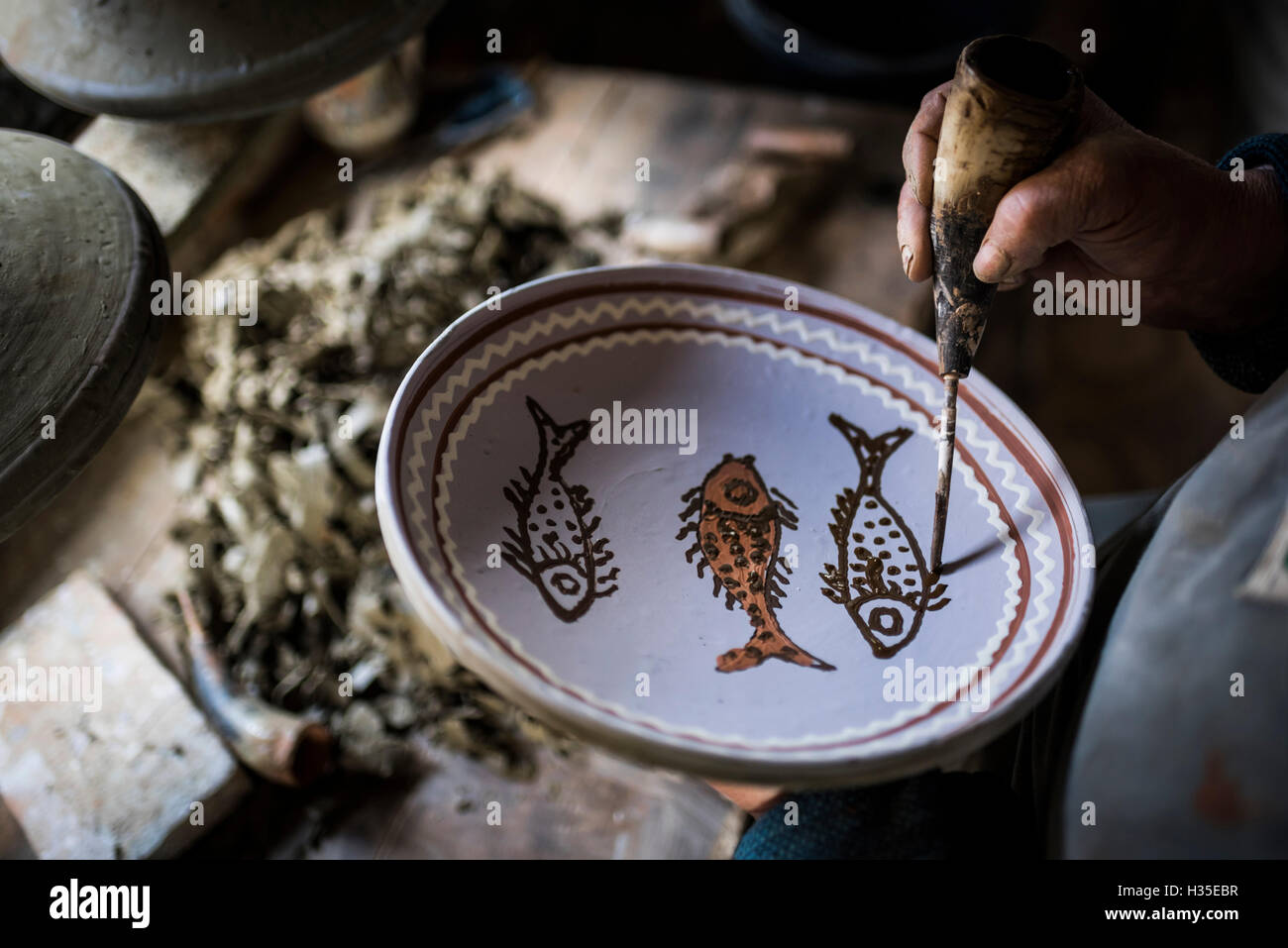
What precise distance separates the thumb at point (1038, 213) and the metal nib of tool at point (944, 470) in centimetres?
13

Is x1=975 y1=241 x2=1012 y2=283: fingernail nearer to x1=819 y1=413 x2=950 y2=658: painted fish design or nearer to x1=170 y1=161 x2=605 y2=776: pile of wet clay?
x1=819 y1=413 x2=950 y2=658: painted fish design

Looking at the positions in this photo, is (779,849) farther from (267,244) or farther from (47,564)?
(267,244)

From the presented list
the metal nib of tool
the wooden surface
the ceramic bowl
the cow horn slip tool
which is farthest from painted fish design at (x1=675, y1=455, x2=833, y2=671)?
the wooden surface

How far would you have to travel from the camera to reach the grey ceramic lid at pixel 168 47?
1.15 metres

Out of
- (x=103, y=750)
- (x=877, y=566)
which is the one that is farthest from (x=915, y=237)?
(x=103, y=750)

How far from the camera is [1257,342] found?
102 centimetres

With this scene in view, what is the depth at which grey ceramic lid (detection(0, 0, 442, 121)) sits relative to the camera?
45.1 inches

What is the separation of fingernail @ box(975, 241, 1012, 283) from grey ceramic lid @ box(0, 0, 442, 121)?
783 millimetres

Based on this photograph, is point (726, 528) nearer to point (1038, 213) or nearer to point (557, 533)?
point (557, 533)

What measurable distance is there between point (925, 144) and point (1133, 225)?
20 centimetres

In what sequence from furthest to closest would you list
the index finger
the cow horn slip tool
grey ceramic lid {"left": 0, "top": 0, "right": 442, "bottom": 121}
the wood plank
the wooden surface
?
the wood plank
the wooden surface
grey ceramic lid {"left": 0, "top": 0, "right": 442, "bottom": 121}
the index finger
the cow horn slip tool

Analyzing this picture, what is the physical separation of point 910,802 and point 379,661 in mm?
989

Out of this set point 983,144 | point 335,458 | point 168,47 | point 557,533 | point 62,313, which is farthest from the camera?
point 335,458

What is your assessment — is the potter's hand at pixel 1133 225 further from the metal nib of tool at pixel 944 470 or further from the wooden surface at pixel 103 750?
the wooden surface at pixel 103 750
